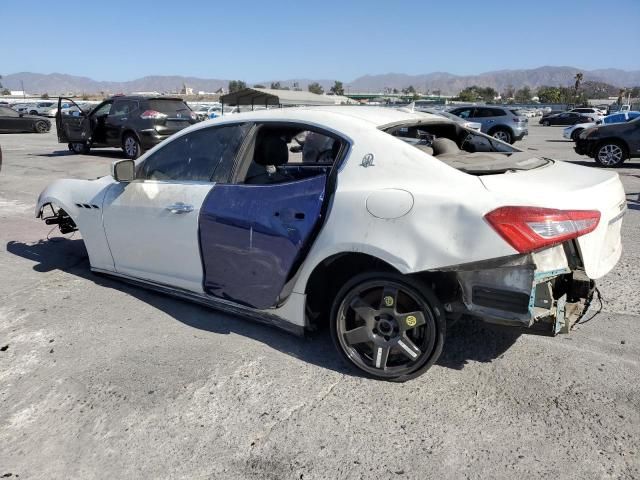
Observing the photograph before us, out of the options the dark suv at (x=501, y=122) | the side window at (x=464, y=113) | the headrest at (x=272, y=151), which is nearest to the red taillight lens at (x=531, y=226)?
the headrest at (x=272, y=151)

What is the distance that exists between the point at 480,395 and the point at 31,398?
2568mm

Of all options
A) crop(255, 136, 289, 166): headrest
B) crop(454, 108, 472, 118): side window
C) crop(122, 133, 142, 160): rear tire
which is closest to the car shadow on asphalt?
crop(255, 136, 289, 166): headrest

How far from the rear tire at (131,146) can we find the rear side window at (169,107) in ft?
3.02

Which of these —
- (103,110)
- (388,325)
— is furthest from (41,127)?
(388,325)

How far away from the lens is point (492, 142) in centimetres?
426

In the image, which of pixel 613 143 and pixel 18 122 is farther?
pixel 18 122

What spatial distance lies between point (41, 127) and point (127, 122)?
14615 millimetres

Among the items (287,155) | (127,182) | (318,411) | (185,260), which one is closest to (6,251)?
(127,182)

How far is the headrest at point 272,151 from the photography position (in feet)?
12.5

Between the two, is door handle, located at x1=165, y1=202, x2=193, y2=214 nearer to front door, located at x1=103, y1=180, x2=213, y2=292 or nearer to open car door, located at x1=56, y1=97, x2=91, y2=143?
front door, located at x1=103, y1=180, x2=213, y2=292

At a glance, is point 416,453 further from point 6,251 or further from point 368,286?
point 6,251

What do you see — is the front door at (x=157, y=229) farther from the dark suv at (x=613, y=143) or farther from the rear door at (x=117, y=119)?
the dark suv at (x=613, y=143)

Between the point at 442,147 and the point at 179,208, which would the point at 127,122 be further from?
the point at 442,147

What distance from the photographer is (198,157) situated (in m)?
3.90
